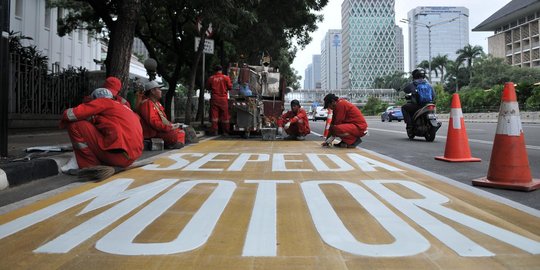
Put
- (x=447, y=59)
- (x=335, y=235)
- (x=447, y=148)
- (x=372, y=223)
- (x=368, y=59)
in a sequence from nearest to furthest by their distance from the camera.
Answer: (x=335, y=235), (x=372, y=223), (x=447, y=148), (x=447, y=59), (x=368, y=59)

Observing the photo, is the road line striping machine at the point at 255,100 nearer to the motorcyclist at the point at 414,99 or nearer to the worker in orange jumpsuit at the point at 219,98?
the worker in orange jumpsuit at the point at 219,98

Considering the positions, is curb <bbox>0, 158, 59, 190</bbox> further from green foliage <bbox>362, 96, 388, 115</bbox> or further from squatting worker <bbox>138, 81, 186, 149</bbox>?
green foliage <bbox>362, 96, 388, 115</bbox>

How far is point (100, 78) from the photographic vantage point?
56.5 ft

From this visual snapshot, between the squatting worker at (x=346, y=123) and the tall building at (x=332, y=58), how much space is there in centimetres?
8307

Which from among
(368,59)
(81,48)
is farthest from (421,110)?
(368,59)

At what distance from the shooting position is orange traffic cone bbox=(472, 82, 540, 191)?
4957 mm

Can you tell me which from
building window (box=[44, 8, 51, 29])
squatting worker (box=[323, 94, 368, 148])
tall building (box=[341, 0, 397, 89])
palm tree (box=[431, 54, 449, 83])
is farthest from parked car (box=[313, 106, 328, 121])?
palm tree (box=[431, 54, 449, 83])

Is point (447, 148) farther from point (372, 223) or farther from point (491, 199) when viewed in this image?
point (372, 223)

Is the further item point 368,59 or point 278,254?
point 368,59

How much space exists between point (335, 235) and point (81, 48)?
3982 centimetres

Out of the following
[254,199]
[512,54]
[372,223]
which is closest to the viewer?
[372,223]

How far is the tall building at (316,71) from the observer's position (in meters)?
140

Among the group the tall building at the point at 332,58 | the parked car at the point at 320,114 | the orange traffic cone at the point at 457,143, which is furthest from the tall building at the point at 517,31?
the orange traffic cone at the point at 457,143

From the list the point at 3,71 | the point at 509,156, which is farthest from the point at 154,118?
the point at 509,156
